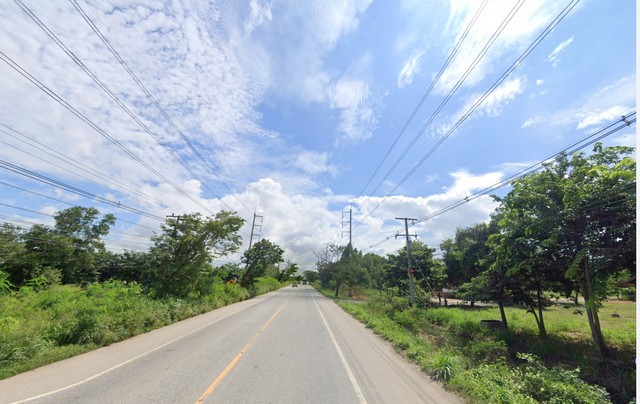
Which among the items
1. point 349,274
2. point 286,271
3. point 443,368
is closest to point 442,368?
point 443,368

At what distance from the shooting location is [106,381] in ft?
22.0

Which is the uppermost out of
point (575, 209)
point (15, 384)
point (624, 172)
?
point (624, 172)

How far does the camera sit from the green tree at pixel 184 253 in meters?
20.9

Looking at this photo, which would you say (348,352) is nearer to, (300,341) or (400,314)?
(300,341)

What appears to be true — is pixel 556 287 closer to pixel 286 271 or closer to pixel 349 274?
pixel 349 274

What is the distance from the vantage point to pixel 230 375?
712 cm

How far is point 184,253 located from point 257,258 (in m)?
24.3

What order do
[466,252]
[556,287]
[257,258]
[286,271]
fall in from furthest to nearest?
[286,271], [257,258], [466,252], [556,287]

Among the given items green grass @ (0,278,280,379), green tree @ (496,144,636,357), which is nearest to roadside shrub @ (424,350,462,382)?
green tree @ (496,144,636,357)

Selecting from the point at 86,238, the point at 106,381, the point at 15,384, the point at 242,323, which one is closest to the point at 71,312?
the point at 15,384

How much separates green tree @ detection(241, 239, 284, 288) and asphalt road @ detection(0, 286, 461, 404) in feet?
109

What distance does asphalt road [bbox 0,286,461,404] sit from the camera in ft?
19.3

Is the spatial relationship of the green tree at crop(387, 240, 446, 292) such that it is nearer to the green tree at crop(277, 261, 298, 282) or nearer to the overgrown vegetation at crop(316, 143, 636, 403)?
the overgrown vegetation at crop(316, 143, 636, 403)

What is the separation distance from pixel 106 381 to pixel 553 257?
64.5ft
